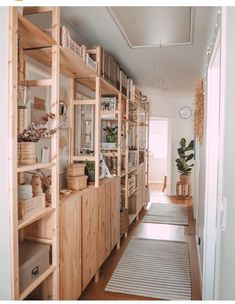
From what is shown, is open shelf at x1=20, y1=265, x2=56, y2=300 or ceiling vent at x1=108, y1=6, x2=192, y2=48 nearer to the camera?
open shelf at x1=20, y1=265, x2=56, y2=300

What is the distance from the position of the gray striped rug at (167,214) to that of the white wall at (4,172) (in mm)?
3601

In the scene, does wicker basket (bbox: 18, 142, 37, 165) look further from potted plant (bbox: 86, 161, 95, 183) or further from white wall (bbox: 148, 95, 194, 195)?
white wall (bbox: 148, 95, 194, 195)

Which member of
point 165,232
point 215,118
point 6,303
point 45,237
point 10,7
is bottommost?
point 165,232

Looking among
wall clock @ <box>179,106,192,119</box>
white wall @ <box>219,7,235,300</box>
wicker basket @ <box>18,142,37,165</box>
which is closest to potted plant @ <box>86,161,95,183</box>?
wicker basket @ <box>18,142,37,165</box>

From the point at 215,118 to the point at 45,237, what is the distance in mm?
1768

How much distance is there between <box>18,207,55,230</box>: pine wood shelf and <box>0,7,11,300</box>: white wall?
9 centimetres

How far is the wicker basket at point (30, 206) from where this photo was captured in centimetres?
150

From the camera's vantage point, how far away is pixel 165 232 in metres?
4.21

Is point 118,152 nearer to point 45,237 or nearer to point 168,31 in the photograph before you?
point 168,31

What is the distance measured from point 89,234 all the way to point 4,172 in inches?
51.2

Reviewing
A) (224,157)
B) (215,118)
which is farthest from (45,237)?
(215,118)

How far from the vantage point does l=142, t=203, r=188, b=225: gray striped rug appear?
15.6ft

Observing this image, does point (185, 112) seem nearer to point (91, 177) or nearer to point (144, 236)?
point (144, 236)

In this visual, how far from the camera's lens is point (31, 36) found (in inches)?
63.4
